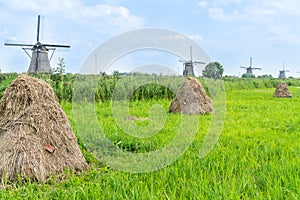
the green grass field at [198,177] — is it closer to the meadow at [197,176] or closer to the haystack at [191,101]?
the meadow at [197,176]

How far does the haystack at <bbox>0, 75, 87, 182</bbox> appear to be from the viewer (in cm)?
353

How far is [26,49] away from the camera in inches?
1123

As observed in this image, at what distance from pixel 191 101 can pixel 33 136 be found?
5680 millimetres

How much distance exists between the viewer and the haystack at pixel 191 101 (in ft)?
28.7

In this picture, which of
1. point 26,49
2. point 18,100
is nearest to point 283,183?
point 18,100

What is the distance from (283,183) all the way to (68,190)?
7.14 feet

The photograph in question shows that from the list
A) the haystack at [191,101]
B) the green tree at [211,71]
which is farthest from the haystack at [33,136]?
the green tree at [211,71]

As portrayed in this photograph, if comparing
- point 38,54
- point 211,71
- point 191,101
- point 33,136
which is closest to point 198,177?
point 33,136

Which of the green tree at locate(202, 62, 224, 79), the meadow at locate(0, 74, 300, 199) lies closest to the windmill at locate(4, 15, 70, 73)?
the green tree at locate(202, 62, 224, 79)

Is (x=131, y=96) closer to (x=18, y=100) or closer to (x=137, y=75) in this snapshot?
(x=137, y=75)

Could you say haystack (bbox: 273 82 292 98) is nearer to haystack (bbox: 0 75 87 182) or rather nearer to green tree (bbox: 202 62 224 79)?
green tree (bbox: 202 62 224 79)

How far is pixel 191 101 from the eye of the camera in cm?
882

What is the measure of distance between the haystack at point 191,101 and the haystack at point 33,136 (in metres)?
5.07

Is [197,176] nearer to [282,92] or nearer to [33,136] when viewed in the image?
[33,136]
